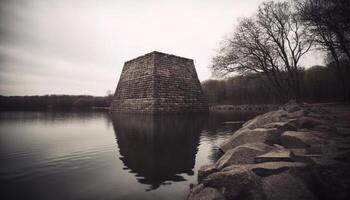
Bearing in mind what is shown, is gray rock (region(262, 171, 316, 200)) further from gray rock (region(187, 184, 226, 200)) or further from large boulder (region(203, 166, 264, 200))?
gray rock (region(187, 184, 226, 200))

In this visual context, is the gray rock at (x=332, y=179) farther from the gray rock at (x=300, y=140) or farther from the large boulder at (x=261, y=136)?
the large boulder at (x=261, y=136)

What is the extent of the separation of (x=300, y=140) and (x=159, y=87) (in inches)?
620

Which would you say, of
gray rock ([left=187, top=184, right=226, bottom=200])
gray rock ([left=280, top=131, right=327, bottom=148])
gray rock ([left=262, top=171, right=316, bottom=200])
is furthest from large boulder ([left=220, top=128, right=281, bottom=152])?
gray rock ([left=187, top=184, right=226, bottom=200])

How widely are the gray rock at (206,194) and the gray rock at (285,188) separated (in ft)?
1.85

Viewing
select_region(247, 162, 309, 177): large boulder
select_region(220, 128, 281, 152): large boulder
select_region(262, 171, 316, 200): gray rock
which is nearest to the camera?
select_region(262, 171, 316, 200): gray rock

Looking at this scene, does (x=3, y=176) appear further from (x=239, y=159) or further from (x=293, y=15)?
(x=293, y=15)

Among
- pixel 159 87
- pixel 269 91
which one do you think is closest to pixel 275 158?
pixel 159 87

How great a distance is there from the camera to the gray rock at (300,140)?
331 centimetres

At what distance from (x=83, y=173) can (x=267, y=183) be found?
3491 millimetres

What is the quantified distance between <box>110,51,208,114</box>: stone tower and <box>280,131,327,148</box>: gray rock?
14.4m

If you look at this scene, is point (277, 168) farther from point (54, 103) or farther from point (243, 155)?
point (54, 103)

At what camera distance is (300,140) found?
345cm

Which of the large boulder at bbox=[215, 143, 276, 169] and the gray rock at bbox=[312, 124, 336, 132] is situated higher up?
the gray rock at bbox=[312, 124, 336, 132]

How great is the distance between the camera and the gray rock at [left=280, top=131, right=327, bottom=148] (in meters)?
3.31
